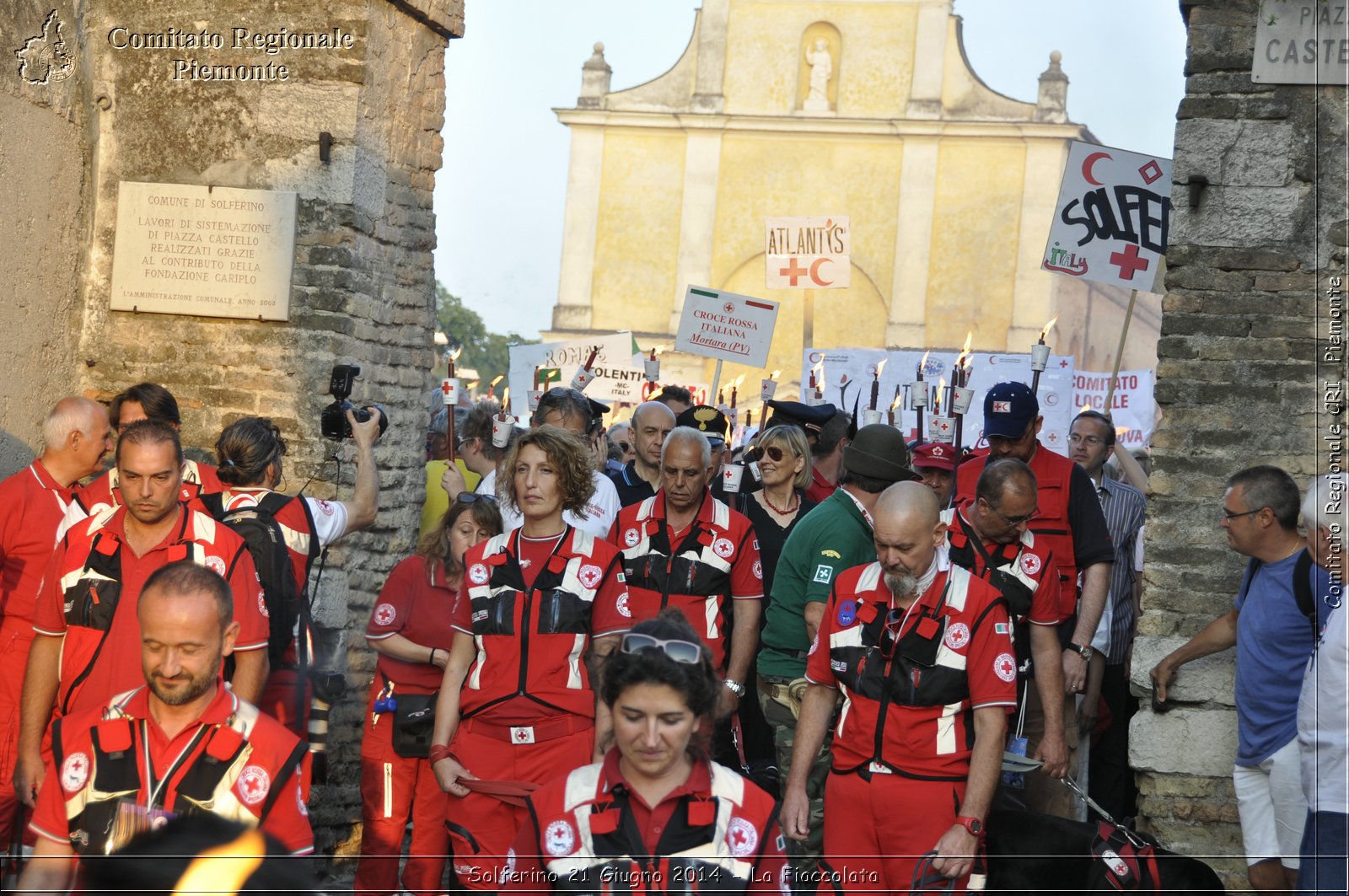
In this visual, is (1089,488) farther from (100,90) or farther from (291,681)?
→ (100,90)

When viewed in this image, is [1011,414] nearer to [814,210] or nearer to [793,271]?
[793,271]

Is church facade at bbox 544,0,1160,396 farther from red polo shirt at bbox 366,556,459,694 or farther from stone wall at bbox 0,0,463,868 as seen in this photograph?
red polo shirt at bbox 366,556,459,694

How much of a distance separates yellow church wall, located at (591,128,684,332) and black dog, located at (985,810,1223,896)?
123 feet

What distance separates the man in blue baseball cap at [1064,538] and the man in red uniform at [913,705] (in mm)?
1769

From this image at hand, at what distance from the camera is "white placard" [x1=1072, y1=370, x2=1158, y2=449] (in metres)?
18.3

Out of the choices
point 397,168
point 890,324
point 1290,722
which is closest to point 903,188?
point 890,324

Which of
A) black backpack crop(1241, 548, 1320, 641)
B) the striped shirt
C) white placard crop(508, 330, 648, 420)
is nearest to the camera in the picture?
black backpack crop(1241, 548, 1320, 641)

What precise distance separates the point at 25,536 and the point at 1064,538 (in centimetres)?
440

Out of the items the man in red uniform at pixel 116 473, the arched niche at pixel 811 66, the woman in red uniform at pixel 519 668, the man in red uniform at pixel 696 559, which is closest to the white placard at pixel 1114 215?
the man in red uniform at pixel 696 559

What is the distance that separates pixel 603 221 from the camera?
4288 cm

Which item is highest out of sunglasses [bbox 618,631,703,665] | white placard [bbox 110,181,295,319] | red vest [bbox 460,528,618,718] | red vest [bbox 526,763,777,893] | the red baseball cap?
white placard [bbox 110,181,295,319]

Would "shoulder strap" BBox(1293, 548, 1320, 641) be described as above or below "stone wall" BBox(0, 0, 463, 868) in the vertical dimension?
below

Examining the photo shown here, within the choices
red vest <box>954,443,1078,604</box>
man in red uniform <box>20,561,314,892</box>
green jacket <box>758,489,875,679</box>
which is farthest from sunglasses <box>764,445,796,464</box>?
man in red uniform <box>20,561,314,892</box>

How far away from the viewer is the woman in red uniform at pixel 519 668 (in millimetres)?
5281
